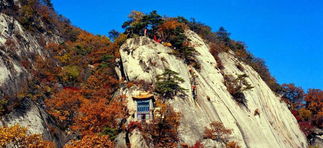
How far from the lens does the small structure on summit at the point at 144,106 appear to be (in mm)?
32469

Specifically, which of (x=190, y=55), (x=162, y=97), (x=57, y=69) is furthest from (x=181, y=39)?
(x=57, y=69)

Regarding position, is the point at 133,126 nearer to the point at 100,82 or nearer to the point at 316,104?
the point at 100,82

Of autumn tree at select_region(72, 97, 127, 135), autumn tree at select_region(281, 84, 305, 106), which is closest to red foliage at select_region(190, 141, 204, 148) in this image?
autumn tree at select_region(72, 97, 127, 135)

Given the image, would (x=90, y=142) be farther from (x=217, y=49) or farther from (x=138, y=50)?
(x=217, y=49)

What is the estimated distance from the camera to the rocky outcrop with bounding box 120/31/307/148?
108 feet

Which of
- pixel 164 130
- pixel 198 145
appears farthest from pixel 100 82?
pixel 198 145

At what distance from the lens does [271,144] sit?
35688 millimetres

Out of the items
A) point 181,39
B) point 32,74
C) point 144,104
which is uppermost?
point 181,39

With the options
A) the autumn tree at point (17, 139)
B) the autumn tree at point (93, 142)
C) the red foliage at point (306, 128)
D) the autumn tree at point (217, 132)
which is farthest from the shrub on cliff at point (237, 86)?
the autumn tree at point (17, 139)

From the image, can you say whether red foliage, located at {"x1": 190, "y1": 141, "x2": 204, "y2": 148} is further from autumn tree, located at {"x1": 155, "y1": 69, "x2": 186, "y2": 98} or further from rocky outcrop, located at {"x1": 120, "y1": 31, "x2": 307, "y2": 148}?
autumn tree, located at {"x1": 155, "y1": 69, "x2": 186, "y2": 98}

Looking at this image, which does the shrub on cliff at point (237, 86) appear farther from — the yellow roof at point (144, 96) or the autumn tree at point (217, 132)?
the yellow roof at point (144, 96)

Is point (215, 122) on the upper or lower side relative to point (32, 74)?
lower

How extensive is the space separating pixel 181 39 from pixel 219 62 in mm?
7311

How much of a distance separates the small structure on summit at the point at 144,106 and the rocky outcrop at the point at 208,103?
0.83 meters
